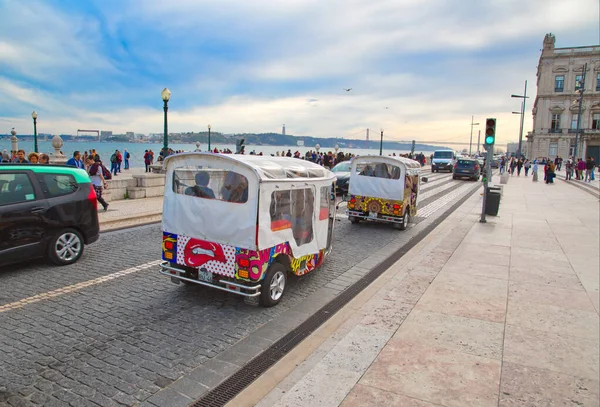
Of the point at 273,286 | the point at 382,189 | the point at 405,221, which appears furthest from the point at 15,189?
the point at 405,221

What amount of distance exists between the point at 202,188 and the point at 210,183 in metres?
0.17

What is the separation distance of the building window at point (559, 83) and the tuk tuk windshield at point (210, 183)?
9048cm

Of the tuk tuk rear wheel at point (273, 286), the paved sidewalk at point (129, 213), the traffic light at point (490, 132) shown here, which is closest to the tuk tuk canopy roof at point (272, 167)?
the tuk tuk rear wheel at point (273, 286)

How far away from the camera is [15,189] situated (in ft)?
23.9

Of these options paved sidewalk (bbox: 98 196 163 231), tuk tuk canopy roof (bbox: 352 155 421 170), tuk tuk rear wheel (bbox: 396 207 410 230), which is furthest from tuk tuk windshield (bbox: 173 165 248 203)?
tuk tuk rear wheel (bbox: 396 207 410 230)

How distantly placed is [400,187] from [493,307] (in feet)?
21.3

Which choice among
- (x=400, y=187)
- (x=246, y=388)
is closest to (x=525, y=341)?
(x=246, y=388)

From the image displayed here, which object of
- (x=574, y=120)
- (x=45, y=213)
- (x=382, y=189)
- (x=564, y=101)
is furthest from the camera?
(x=564, y=101)

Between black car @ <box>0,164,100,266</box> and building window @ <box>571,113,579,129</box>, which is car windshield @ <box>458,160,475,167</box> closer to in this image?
black car @ <box>0,164,100,266</box>

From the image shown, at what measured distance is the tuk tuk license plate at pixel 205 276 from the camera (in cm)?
608

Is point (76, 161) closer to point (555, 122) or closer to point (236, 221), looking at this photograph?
point (236, 221)

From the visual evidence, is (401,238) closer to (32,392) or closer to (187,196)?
(187,196)

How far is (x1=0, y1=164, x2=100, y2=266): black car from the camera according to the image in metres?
7.11

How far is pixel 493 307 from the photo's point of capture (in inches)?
251
